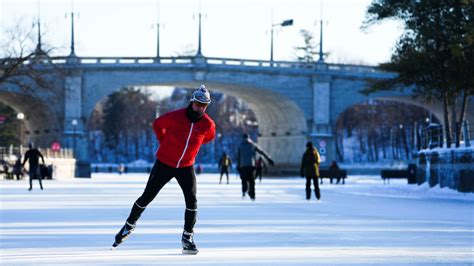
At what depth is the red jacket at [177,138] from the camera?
9367mm

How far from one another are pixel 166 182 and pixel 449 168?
18970 mm

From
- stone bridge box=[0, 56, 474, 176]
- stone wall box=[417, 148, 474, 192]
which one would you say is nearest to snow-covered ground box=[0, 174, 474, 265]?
stone wall box=[417, 148, 474, 192]

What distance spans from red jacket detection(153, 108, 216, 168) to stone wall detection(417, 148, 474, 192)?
1654 centimetres

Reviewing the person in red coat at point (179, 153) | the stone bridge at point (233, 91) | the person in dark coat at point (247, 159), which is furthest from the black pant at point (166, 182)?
the stone bridge at point (233, 91)

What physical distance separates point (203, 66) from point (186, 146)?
181ft

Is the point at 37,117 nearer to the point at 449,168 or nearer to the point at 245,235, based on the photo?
the point at 449,168

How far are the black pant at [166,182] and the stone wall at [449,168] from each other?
16.5 meters

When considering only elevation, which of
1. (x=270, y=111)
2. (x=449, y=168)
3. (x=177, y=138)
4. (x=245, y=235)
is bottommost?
(x=245, y=235)

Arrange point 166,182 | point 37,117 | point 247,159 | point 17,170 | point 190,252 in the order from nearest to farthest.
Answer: point 190,252 → point 166,182 → point 247,159 → point 17,170 → point 37,117

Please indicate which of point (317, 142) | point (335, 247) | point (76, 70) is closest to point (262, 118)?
point (317, 142)

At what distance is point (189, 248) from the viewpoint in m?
9.19

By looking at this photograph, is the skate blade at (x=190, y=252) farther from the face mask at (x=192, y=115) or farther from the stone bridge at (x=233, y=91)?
the stone bridge at (x=233, y=91)

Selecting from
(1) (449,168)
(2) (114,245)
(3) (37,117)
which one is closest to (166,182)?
(2) (114,245)

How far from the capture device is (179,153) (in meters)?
9.38
